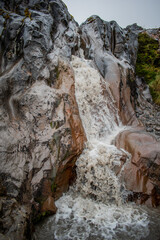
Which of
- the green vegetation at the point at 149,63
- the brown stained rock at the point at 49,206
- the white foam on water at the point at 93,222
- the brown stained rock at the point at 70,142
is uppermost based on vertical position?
the green vegetation at the point at 149,63

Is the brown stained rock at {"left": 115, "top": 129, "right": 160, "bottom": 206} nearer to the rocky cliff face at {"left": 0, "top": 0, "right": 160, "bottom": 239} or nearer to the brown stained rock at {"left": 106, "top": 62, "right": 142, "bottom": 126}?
the rocky cliff face at {"left": 0, "top": 0, "right": 160, "bottom": 239}

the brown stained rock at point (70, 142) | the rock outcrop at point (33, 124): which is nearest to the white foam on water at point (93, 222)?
the rock outcrop at point (33, 124)

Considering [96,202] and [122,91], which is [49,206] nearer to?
[96,202]

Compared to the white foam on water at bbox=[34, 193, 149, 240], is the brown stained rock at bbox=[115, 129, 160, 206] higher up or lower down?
higher up

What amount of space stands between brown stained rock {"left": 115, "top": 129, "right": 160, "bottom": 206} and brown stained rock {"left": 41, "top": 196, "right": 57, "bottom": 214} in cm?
219

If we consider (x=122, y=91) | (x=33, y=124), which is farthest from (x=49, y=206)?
(x=122, y=91)

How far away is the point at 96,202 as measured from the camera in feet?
14.5

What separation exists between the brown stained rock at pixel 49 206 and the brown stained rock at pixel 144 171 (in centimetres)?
219

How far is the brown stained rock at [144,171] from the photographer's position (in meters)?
4.50

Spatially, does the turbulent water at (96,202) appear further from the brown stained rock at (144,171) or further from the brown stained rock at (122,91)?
the brown stained rock at (122,91)

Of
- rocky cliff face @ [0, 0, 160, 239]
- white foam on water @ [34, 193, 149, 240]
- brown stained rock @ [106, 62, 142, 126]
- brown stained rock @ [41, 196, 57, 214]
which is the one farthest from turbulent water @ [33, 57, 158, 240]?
brown stained rock @ [106, 62, 142, 126]

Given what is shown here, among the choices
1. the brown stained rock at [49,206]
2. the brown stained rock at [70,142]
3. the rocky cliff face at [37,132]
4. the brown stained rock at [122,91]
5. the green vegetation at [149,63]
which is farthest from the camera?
the green vegetation at [149,63]

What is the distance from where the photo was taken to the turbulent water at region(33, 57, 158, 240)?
Result: 3.50 metres

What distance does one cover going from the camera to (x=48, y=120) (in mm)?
4508
